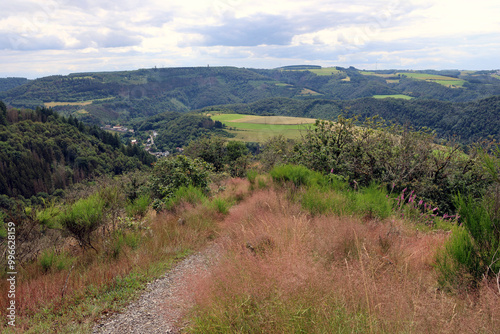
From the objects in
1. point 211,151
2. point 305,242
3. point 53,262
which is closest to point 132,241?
point 53,262

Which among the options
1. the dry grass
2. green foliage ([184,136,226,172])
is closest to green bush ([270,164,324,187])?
the dry grass

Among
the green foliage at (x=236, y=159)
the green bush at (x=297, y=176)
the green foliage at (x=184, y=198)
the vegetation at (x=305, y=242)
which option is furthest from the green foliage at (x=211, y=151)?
the green bush at (x=297, y=176)

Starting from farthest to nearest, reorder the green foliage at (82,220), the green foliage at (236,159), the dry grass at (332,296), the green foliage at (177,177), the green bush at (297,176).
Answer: the green foliage at (236,159) → the green foliage at (177,177) → the green bush at (297,176) → the green foliage at (82,220) → the dry grass at (332,296)

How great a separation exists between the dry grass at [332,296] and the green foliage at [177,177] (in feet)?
21.4

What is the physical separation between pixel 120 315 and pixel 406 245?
13.6 ft

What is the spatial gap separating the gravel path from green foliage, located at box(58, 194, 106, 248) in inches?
89.3

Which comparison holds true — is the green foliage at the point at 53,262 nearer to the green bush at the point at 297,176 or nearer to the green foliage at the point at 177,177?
the green foliage at the point at 177,177

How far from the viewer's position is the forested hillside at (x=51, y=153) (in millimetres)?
66938

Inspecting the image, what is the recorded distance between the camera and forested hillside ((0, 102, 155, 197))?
66.9 m

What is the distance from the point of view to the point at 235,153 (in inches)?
885

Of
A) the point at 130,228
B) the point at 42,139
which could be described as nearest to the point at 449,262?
the point at 130,228

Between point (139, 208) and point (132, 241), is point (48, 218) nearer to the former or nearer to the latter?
point (132, 241)

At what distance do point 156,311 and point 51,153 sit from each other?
93008 millimetres

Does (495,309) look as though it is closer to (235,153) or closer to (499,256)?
(499,256)
